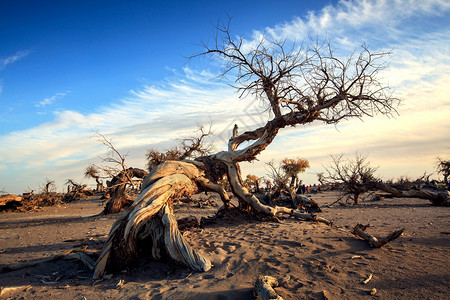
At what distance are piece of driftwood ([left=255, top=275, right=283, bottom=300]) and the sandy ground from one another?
13 centimetres

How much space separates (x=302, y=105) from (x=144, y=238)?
5424 millimetres

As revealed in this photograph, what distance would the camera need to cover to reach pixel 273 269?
15.7ft

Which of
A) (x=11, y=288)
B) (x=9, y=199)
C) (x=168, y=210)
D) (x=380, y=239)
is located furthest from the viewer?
(x=9, y=199)

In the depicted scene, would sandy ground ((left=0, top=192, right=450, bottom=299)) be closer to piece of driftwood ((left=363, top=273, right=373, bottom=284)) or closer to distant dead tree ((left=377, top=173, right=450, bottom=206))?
piece of driftwood ((left=363, top=273, right=373, bottom=284))

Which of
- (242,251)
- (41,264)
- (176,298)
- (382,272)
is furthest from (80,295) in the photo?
(382,272)

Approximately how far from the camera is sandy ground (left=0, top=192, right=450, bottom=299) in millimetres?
4121

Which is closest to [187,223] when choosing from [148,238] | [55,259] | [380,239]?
[148,238]

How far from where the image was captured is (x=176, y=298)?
13.1 feet

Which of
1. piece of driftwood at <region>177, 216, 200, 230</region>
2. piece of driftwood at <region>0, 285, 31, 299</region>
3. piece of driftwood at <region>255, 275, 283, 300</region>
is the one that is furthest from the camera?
piece of driftwood at <region>177, 216, 200, 230</region>

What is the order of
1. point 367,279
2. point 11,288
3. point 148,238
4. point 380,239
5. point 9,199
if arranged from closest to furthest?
point 367,279
point 11,288
point 380,239
point 148,238
point 9,199

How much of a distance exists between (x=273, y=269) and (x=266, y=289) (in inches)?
45.6

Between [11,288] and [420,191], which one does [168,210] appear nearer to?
[11,288]

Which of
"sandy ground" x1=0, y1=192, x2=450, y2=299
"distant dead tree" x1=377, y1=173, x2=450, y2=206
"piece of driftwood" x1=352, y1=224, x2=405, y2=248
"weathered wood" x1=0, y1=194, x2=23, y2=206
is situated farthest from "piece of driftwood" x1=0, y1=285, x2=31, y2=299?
"distant dead tree" x1=377, y1=173, x2=450, y2=206

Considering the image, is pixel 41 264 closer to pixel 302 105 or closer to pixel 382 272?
pixel 382 272
